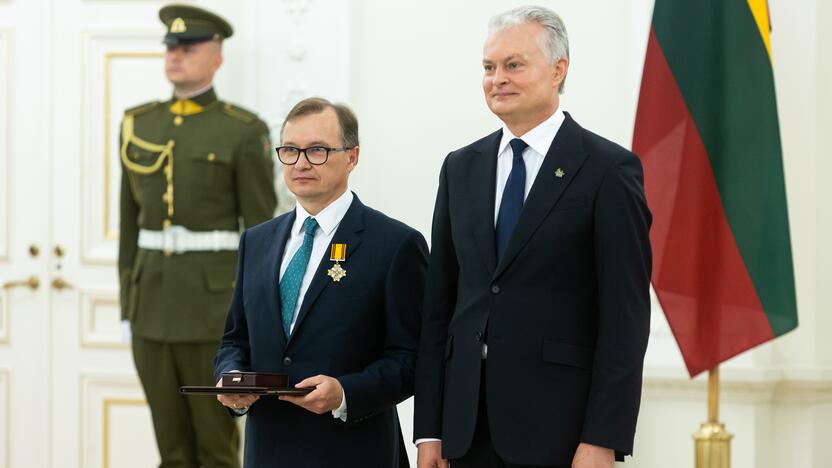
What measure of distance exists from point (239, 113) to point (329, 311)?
206 centimetres

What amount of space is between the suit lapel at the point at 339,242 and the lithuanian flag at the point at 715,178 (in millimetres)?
1430

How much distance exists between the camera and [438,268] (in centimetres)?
247

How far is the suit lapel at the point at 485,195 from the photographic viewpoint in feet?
7.70

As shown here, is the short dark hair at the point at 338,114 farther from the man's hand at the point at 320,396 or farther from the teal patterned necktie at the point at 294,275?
the man's hand at the point at 320,396

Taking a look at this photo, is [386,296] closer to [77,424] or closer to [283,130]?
[283,130]

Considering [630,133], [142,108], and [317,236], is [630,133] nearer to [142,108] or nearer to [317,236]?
[142,108]

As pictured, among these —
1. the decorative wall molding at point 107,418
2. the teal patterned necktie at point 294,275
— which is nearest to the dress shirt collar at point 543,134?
the teal patterned necktie at point 294,275

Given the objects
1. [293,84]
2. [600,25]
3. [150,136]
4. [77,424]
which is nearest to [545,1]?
[600,25]

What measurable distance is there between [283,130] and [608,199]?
722 millimetres

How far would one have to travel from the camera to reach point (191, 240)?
4348 mm

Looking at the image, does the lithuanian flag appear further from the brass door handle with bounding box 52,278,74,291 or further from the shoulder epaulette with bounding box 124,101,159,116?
the brass door handle with bounding box 52,278,74,291

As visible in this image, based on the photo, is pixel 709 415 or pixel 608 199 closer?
pixel 608 199

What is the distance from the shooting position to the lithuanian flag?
148 inches

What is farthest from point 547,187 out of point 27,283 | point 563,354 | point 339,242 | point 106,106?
point 27,283
